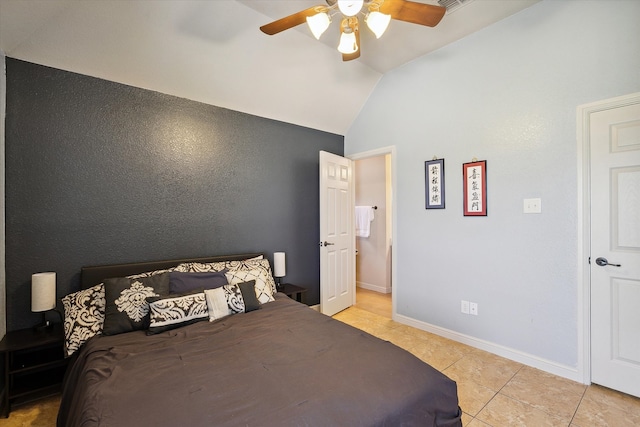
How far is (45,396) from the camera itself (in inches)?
78.3

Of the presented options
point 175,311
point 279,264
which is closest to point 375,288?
point 279,264

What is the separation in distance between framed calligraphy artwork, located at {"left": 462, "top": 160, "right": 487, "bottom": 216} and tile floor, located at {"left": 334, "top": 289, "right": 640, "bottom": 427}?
134cm

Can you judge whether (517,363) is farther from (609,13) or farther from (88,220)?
(88,220)

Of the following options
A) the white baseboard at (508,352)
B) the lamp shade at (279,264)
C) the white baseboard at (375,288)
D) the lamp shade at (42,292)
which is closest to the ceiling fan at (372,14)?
the lamp shade at (279,264)

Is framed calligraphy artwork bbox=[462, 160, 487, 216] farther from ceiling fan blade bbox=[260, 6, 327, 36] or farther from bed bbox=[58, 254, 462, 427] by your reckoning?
ceiling fan blade bbox=[260, 6, 327, 36]

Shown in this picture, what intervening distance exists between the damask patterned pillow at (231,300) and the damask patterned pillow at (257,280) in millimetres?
117

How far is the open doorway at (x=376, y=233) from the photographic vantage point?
15.6ft

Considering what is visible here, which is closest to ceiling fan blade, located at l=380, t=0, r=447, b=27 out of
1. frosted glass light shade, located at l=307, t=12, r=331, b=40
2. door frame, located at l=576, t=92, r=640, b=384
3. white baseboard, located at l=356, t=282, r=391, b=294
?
frosted glass light shade, located at l=307, t=12, r=331, b=40

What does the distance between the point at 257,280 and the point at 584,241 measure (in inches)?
104

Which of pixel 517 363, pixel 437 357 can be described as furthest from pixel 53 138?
pixel 517 363

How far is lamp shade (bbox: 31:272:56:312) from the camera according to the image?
1.99 m

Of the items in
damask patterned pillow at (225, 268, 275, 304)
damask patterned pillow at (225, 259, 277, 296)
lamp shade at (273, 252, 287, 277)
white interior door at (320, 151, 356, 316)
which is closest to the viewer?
damask patterned pillow at (225, 268, 275, 304)

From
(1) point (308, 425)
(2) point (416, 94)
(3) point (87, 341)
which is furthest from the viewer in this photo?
(2) point (416, 94)

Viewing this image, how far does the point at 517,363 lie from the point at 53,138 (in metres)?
4.27
